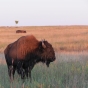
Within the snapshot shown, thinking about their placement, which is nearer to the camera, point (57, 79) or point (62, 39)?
point (57, 79)

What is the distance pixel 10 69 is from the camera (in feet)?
25.3

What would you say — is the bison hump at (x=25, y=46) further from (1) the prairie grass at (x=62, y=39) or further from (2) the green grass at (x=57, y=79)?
(1) the prairie grass at (x=62, y=39)

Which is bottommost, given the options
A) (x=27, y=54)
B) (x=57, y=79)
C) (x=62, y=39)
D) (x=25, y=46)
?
(x=62, y=39)

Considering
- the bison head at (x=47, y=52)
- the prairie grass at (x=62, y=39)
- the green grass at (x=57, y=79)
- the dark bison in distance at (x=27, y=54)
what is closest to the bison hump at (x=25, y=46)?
the dark bison in distance at (x=27, y=54)

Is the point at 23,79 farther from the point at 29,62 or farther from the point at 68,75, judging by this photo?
the point at 68,75

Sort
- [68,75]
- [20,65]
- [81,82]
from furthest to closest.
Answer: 1. [20,65]
2. [68,75]
3. [81,82]

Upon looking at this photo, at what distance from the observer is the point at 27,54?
744 centimetres

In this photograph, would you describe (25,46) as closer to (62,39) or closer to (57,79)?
(57,79)

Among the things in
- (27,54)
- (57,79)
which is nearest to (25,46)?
(27,54)

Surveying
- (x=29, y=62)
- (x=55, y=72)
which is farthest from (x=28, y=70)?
(x=55, y=72)

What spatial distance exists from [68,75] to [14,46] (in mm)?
1851

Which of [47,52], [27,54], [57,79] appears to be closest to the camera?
[57,79]

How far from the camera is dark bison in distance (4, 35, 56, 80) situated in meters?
7.34

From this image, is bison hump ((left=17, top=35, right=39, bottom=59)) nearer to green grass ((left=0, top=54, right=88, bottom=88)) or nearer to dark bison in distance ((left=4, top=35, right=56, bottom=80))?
dark bison in distance ((left=4, top=35, right=56, bottom=80))
